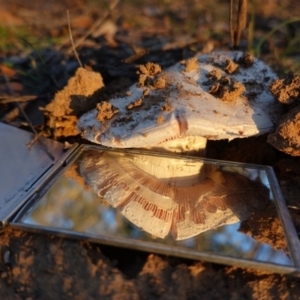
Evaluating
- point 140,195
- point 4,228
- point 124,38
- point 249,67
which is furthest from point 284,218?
point 124,38

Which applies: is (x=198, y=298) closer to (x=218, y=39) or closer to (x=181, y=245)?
(x=181, y=245)

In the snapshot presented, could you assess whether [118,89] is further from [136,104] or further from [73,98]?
[136,104]

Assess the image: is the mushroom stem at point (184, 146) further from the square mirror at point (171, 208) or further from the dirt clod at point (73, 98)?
the dirt clod at point (73, 98)

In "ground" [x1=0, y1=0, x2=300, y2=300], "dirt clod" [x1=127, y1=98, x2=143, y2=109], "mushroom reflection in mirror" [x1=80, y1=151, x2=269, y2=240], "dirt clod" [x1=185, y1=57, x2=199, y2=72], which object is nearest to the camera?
"ground" [x1=0, y1=0, x2=300, y2=300]

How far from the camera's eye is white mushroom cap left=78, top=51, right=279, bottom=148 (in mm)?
1339

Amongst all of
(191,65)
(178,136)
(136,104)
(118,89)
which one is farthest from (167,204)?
(118,89)

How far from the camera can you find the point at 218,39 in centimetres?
304

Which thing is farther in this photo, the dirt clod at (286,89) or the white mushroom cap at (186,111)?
the dirt clod at (286,89)

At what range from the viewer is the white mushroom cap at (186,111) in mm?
1339

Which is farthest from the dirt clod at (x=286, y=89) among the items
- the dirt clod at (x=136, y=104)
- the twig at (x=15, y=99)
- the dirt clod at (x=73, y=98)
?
the twig at (x=15, y=99)

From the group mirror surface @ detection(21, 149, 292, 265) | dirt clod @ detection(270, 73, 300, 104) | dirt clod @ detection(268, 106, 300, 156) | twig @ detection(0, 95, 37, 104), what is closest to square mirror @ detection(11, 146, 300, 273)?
mirror surface @ detection(21, 149, 292, 265)

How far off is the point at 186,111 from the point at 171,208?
271 millimetres

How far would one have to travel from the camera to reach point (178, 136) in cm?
134

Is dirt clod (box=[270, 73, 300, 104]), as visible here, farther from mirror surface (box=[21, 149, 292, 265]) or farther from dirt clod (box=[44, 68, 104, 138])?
dirt clod (box=[44, 68, 104, 138])
